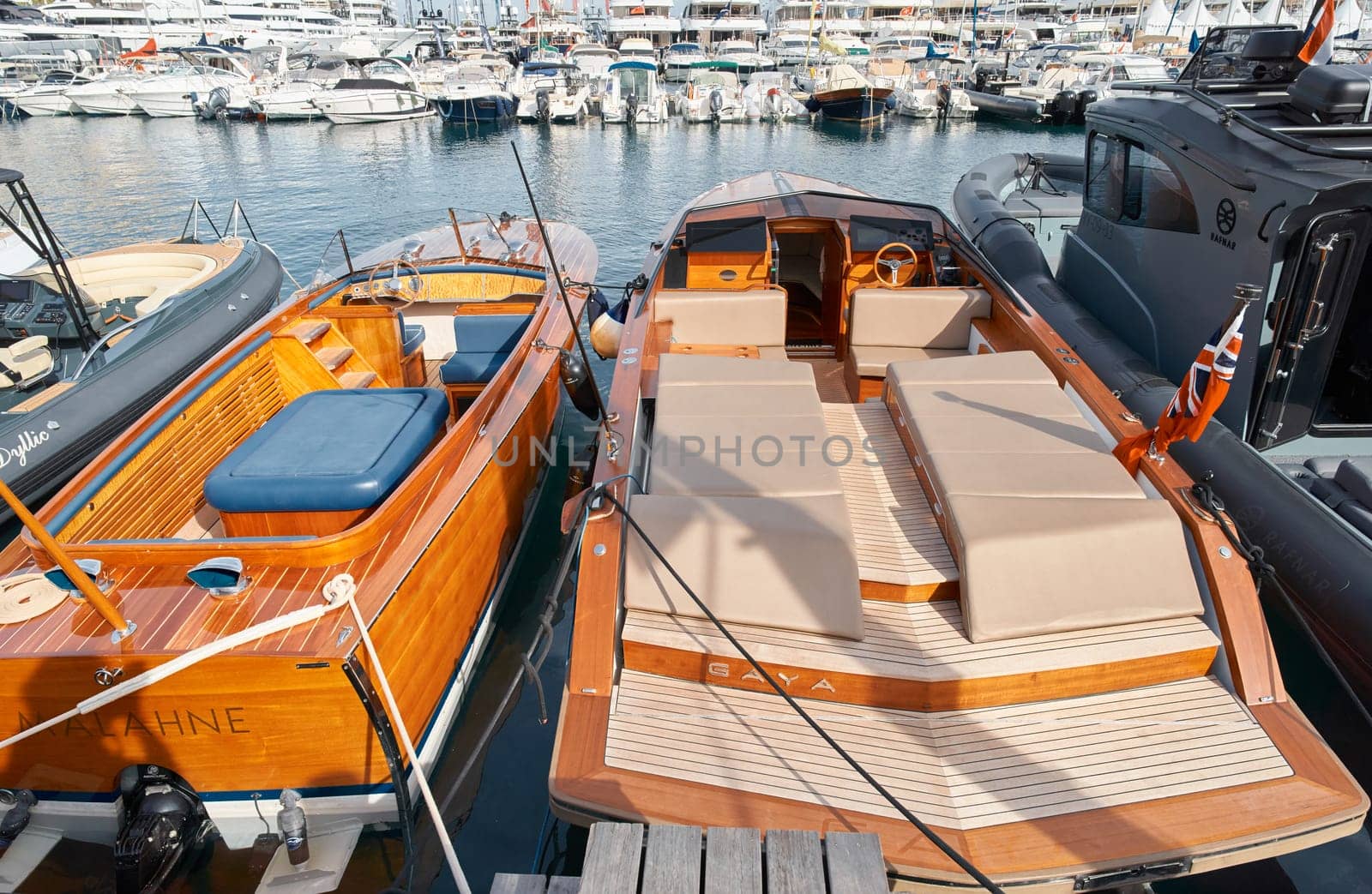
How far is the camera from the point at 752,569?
3.30 m

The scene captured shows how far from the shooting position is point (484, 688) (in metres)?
4.59

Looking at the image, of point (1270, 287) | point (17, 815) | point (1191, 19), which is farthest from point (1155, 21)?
point (17, 815)

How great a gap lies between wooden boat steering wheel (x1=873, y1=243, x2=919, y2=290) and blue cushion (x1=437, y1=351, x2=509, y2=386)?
316cm

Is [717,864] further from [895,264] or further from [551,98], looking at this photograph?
[551,98]

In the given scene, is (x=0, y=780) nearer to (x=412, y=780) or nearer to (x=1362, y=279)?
(x=412, y=780)

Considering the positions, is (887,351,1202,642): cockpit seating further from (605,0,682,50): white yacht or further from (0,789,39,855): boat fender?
(605,0,682,50): white yacht

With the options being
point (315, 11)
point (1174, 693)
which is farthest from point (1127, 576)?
point (315, 11)

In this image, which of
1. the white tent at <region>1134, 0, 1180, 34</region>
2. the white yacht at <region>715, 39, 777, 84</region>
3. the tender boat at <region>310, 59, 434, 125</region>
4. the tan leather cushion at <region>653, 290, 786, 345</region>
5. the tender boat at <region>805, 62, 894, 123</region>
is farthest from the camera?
the white yacht at <region>715, 39, 777, 84</region>

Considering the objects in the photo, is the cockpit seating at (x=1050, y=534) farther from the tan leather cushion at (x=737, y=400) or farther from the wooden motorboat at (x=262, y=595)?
the wooden motorboat at (x=262, y=595)

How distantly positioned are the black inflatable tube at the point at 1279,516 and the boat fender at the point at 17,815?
16.7ft

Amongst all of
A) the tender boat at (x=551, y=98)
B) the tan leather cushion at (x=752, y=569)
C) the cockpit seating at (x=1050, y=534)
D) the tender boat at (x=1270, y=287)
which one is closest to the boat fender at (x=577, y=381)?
the tan leather cushion at (x=752, y=569)

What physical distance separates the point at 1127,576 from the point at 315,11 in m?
72.9

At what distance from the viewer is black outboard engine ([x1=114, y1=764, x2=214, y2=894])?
302 centimetres

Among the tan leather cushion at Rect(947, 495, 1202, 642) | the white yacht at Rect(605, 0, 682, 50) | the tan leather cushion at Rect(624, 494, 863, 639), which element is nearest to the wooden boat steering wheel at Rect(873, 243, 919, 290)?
the tan leather cushion at Rect(947, 495, 1202, 642)
